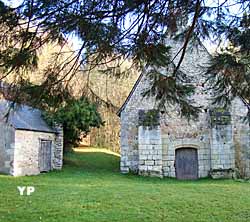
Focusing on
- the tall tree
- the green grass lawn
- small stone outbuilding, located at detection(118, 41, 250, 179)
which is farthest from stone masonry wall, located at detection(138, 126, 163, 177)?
the tall tree

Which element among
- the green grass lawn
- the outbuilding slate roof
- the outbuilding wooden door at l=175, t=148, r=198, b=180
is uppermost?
the outbuilding slate roof

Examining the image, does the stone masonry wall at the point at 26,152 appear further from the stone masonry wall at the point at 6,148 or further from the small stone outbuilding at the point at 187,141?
the small stone outbuilding at the point at 187,141

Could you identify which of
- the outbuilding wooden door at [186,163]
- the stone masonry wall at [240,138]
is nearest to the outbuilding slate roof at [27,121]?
the outbuilding wooden door at [186,163]

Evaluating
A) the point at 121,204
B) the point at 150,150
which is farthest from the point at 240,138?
the point at 121,204

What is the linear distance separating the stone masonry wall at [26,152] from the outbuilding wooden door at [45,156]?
0.31m

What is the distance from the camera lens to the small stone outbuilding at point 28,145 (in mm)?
15430

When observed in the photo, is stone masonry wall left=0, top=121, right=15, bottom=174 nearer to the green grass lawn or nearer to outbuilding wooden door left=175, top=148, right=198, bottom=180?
the green grass lawn

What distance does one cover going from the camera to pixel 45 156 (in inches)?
690

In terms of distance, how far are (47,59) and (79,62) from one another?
455 mm

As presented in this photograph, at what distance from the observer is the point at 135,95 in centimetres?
1741

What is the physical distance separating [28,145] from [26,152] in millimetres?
331

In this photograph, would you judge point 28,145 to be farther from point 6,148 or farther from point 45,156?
point 45,156

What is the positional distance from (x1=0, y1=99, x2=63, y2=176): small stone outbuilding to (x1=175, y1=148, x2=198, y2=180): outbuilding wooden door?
566 cm

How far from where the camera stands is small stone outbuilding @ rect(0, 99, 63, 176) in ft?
50.6
